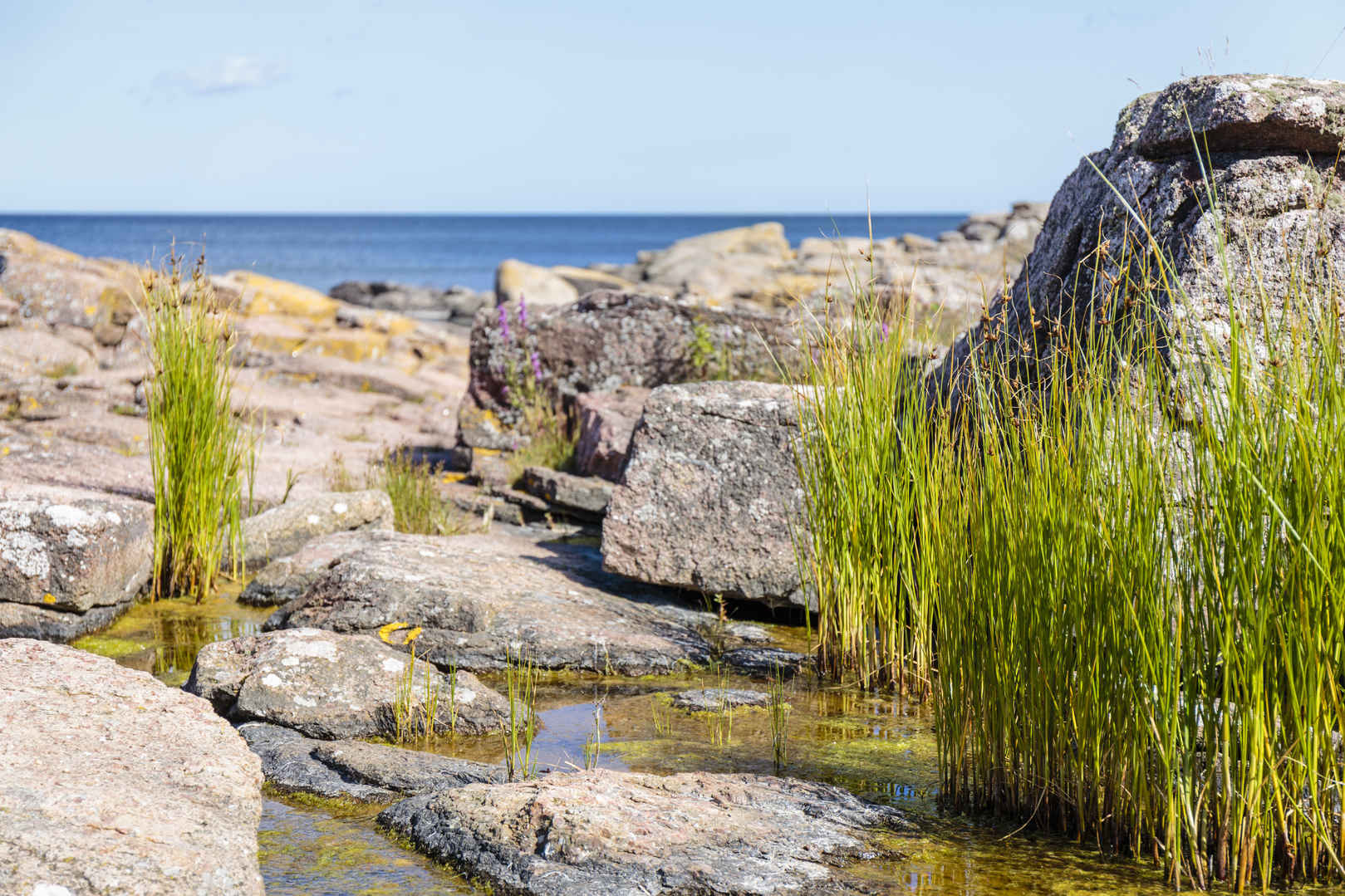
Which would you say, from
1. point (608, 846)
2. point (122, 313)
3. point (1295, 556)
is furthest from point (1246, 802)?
point (122, 313)

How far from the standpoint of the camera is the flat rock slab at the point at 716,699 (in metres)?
4.48

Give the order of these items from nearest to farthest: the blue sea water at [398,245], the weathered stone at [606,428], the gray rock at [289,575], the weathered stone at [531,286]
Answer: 1. the gray rock at [289,575]
2. the weathered stone at [606,428]
3. the weathered stone at [531,286]
4. the blue sea water at [398,245]

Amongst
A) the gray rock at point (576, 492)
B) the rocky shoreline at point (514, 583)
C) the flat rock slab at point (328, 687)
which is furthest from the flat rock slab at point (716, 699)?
the gray rock at point (576, 492)

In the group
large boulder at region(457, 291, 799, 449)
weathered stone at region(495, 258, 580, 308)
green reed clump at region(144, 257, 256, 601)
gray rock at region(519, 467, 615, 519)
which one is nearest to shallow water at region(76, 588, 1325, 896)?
green reed clump at region(144, 257, 256, 601)

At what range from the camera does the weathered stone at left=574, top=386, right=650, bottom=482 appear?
26.6 ft

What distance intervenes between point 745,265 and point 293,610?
120ft

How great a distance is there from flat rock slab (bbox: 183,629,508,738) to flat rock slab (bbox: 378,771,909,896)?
897 millimetres

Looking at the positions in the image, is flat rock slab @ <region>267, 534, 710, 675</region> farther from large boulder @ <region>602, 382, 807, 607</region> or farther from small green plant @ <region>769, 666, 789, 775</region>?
small green plant @ <region>769, 666, 789, 775</region>

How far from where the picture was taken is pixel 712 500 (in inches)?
231

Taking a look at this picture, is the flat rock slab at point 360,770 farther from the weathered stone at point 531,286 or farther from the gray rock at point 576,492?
the weathered stone at point 531,286

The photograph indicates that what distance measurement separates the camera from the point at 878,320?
4746mm

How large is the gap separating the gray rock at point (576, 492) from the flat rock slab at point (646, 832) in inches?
170

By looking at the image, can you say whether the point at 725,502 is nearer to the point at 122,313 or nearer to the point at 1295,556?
the point at 1295,556

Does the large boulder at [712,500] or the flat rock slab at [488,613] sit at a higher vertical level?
the large boulder at [712,500]
